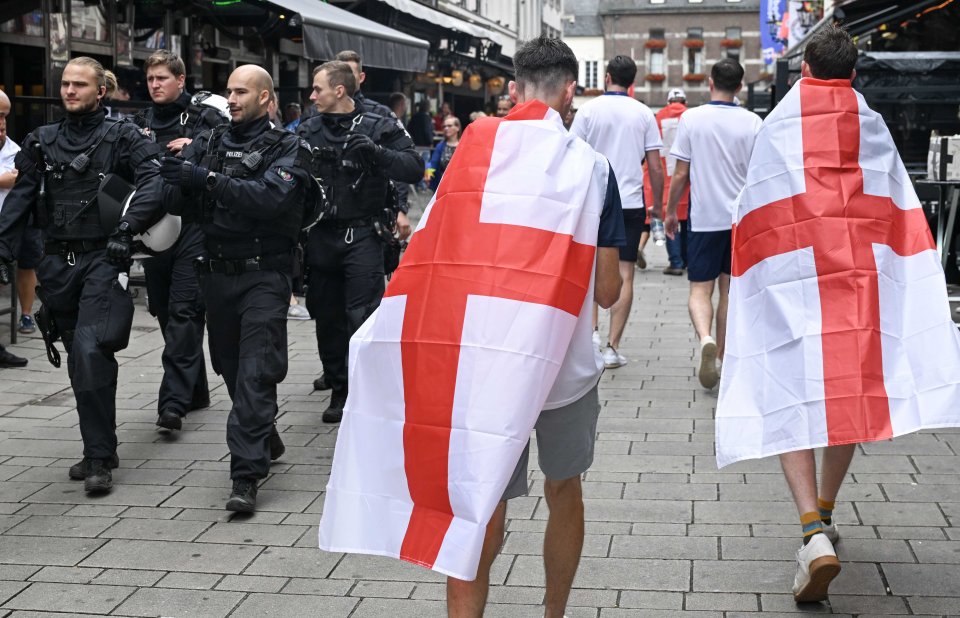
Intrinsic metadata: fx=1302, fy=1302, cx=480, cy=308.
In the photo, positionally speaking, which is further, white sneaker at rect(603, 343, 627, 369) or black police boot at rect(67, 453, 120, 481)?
white sneaker at rect(603, 343, 627, 369)

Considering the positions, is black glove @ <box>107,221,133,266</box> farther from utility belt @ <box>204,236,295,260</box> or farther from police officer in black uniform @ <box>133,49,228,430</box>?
police officer in black uniform @ <box>133,49,228,430</box>

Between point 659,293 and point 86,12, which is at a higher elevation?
point 86,12

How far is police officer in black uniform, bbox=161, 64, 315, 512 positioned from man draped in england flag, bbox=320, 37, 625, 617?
1.95 m

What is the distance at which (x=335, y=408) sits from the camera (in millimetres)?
7332

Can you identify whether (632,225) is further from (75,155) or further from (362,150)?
(75,155)

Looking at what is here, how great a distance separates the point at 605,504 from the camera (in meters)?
5.53

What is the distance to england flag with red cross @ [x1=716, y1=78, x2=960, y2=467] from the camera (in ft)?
14.0

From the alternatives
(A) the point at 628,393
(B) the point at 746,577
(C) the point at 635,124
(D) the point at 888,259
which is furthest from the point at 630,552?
(C) the point at 635,124

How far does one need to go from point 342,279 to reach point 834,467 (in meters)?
3.39

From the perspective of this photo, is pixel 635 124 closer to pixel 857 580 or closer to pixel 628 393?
pixel 628 393

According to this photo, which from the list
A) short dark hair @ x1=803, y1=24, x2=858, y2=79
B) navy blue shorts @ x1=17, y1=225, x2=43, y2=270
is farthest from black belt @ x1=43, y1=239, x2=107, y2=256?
navy blue shorts @ x1=17, y1=225, x2=43, y2=270

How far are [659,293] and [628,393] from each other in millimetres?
4811

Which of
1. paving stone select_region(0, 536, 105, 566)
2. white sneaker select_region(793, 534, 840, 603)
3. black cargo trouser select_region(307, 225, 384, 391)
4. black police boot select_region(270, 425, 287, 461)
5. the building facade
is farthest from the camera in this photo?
the building facade

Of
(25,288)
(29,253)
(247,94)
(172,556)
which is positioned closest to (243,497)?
(172,556)
